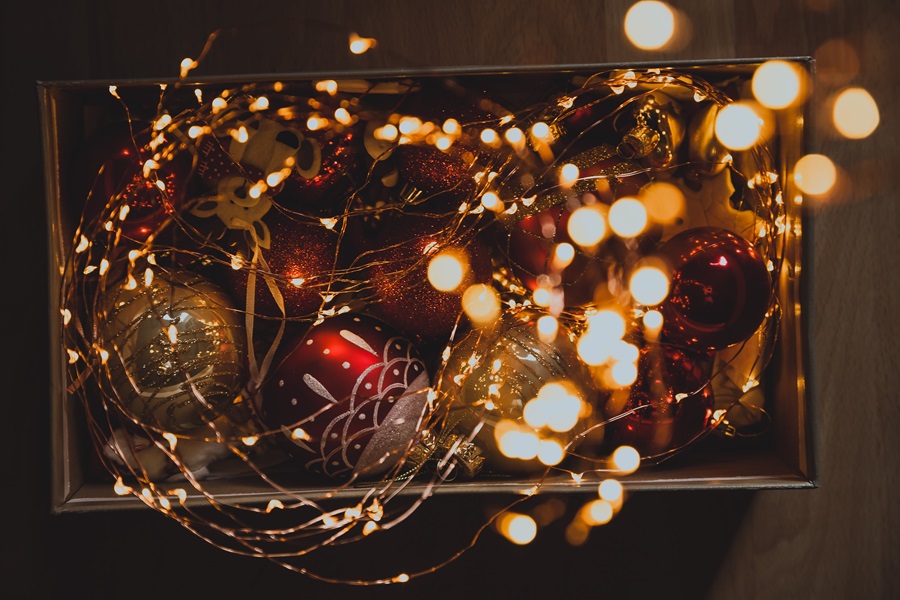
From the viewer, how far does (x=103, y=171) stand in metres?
0.68

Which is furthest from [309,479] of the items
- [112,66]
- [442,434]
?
[112,66]

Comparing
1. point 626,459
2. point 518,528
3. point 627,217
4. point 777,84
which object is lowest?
point 518,528

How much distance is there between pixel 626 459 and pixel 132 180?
569 mm

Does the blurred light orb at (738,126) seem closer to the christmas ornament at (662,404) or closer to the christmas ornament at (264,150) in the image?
the christmas ornament at (662,404)

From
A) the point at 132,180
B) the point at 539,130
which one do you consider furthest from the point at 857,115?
the point at 132,180

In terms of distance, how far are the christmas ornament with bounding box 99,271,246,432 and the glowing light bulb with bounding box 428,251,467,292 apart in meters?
0.22

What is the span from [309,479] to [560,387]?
11.4 inches

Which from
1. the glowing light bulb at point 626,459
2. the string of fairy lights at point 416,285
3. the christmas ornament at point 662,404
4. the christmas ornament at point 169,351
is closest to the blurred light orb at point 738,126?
the string of fairy lights at point 416,285

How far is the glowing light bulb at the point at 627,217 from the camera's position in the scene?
680 millimetres

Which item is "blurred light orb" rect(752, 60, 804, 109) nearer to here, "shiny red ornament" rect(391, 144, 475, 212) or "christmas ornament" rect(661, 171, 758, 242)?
"christmas ornament" rect(661, 171, 758, 242)

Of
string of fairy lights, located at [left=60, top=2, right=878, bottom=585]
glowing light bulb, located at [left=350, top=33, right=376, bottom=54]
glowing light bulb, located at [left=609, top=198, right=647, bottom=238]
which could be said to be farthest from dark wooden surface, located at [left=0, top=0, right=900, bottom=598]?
glowing light bulb, located at [left=609, top=198, right=647, bottom=238]

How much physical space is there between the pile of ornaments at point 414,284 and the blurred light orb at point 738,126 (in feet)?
0.05

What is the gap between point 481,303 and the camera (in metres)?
0.69

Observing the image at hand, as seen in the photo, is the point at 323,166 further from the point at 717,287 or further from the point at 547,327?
the point at 717,287
